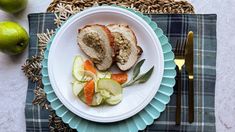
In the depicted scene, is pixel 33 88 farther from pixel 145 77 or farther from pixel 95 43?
pixel 145 77

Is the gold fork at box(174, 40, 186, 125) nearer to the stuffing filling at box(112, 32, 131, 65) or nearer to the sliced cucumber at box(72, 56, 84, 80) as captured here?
the stuffing filling at box(112, 32, 131, 65)

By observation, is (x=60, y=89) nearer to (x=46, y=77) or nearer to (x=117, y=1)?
(x=46, y=77)

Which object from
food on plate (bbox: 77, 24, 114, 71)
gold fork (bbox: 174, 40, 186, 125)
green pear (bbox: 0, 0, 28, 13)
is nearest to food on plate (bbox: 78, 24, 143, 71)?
food on plate (bbox: 77, 24, 114, 71)

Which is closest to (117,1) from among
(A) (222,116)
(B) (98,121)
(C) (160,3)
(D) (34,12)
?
(C) (160,3)

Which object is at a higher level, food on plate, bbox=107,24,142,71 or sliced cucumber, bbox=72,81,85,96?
food on plate, bbox=107,24,142,71

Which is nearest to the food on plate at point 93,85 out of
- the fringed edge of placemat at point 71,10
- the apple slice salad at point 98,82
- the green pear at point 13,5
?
the apple slice salad at point 98,82

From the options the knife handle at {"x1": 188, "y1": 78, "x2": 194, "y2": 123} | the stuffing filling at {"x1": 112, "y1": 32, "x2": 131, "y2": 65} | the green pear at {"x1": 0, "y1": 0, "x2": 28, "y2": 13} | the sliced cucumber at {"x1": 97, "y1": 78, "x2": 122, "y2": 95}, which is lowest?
the knife handle at {"x1": 188, "y1": 78, "x2": 194, "y2": 123}
